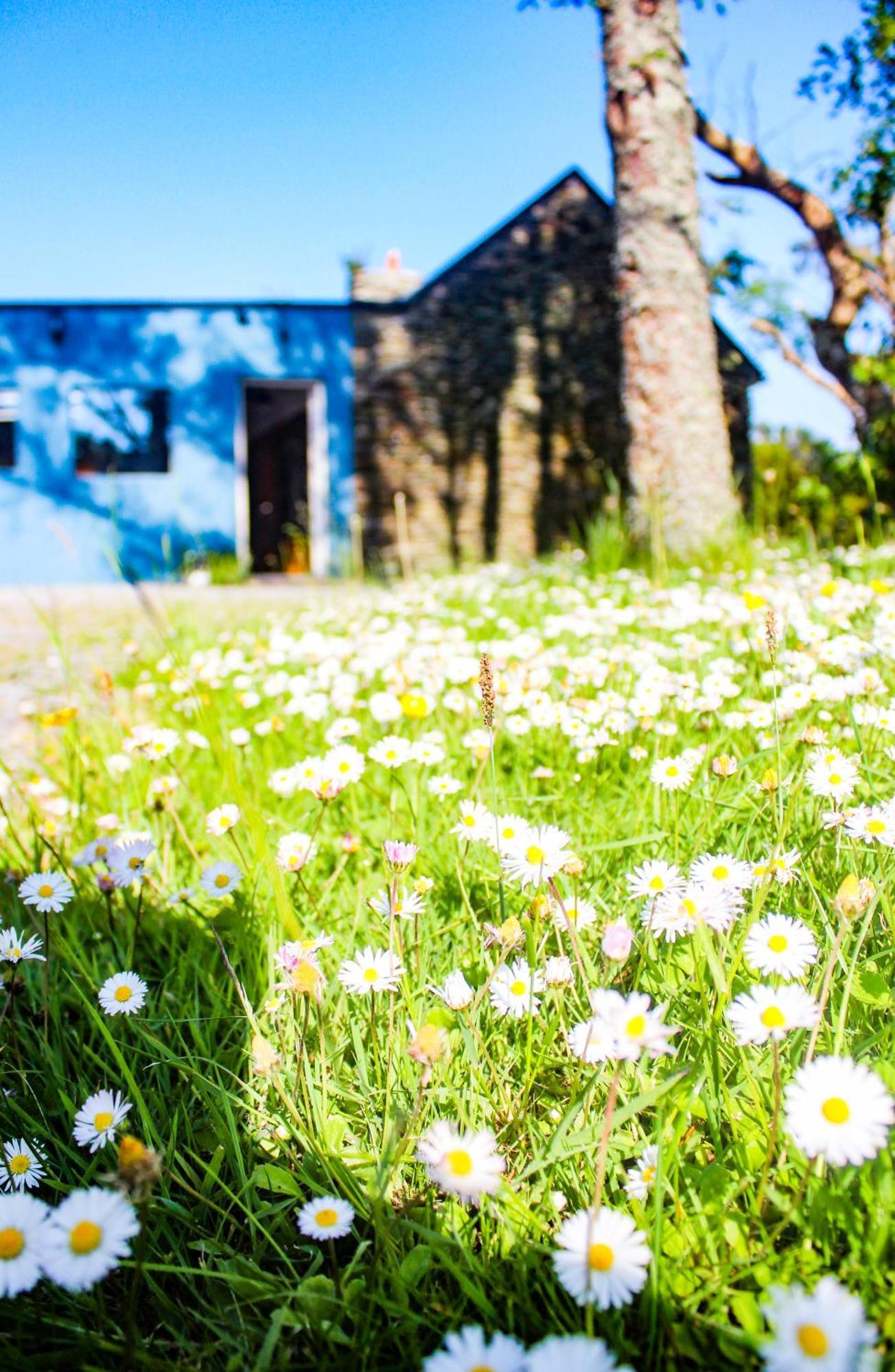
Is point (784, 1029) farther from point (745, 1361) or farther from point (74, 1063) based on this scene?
point (74, 1063)

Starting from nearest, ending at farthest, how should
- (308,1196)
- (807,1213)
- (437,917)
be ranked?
1. (807,1213)
2. (308,1196)
3. (437,917)

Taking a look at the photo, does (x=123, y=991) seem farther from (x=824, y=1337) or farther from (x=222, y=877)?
(x=824, y=1337)

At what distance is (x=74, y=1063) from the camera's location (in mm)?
1299

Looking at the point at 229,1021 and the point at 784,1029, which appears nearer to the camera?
the point at 784,1029

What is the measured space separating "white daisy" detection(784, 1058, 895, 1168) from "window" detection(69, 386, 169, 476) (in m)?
13.5

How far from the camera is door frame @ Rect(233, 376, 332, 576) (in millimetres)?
12938

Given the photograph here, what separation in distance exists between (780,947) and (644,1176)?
11.1 inches

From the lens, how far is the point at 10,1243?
750 millimetres

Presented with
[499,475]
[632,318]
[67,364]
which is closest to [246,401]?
[67,364]

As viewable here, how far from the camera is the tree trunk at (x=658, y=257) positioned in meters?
6.70

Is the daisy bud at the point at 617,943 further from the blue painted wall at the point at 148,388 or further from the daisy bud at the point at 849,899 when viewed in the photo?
the blue painted wall at the point at 148,388

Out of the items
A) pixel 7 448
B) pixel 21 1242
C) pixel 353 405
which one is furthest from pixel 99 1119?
pixel 7 448

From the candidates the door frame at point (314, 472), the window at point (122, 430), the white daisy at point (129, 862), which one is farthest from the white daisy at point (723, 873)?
the window at point (122, 430)

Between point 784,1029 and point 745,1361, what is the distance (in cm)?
27
